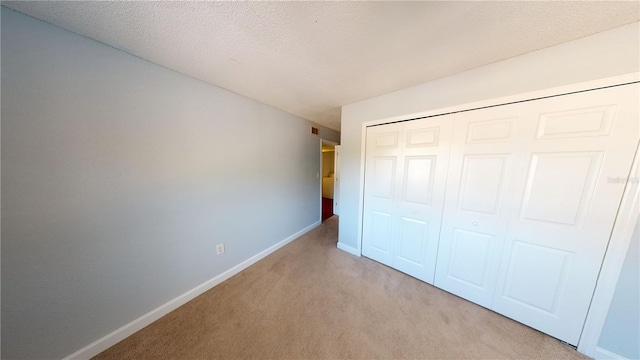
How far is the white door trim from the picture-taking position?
1.09 meters

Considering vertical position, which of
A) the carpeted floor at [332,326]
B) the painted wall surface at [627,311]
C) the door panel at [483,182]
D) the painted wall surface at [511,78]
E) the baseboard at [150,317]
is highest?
the painted wall surface at [511,78]

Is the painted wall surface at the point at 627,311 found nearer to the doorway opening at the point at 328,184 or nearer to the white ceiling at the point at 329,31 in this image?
the white ceiling at the point at 329,31

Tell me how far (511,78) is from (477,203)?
1.07m

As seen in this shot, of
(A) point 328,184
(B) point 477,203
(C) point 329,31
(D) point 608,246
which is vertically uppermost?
(C) point 329,31

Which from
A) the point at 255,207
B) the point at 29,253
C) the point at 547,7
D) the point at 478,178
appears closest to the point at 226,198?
the point at 255,207

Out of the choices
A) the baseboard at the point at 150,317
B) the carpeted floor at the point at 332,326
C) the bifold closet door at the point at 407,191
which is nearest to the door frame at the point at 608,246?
the carpeted floor at the point at 332,326

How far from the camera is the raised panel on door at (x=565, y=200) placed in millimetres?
1130

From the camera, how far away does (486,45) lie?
1238 millimetres

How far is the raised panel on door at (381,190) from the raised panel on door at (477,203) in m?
0.54

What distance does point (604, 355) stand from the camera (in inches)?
46.8

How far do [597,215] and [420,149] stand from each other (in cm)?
122

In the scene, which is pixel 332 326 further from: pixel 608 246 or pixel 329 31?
pixel 329 31

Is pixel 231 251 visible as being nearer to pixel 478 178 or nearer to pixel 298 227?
pixel 298 227

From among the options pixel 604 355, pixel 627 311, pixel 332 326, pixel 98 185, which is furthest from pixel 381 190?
pixel 98 185
